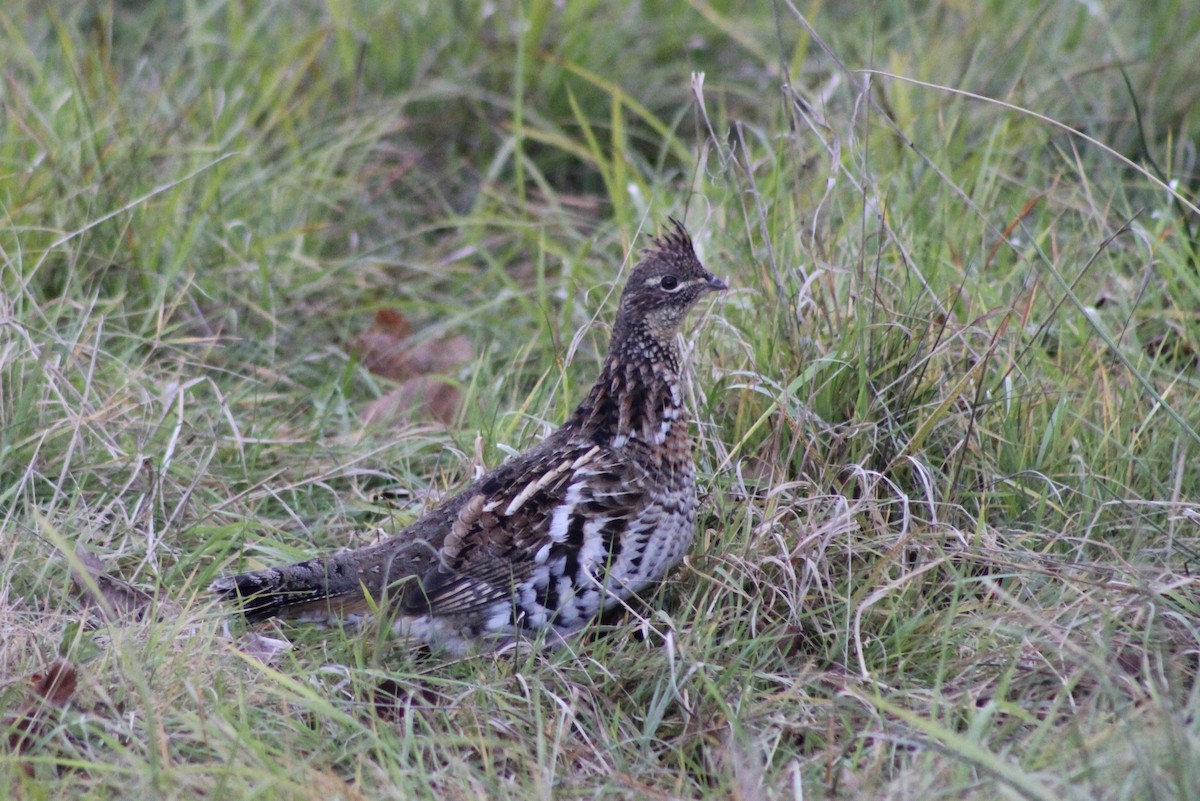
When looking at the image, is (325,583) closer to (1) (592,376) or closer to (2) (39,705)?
(2) (39,705)

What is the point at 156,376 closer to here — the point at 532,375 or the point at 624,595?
the point at 532,375

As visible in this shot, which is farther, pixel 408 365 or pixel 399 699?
pixel 408 365

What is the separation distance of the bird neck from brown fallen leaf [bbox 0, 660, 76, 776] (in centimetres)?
153

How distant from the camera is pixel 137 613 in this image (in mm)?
4062

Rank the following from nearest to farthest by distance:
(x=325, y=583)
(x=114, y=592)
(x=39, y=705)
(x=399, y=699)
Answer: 1. (x=39, y=705)
2. (x=399, y=699)
3. (x=325, y=583)
4. (x=114, y=592)

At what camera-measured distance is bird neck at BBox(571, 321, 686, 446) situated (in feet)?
13.4

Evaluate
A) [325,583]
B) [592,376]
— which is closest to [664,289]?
[592,376]

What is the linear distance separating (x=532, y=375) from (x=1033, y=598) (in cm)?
223

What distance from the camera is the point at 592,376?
525 centimetres

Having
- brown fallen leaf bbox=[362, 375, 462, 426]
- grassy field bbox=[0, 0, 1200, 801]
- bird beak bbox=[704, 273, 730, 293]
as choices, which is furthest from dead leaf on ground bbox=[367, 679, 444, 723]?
brown fallen leaf bbox=[362, 375, 462, 426]

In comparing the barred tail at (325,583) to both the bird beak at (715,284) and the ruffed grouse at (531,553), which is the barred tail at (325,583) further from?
the bird beak at (715,284)

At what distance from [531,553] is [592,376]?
1.41 m

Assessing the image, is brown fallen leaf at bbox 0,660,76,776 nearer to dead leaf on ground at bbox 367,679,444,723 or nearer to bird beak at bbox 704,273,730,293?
dead leaf on ground at bbox 367,679,444,723

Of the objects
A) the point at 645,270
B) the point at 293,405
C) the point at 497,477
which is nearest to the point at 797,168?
the point at 645,270
